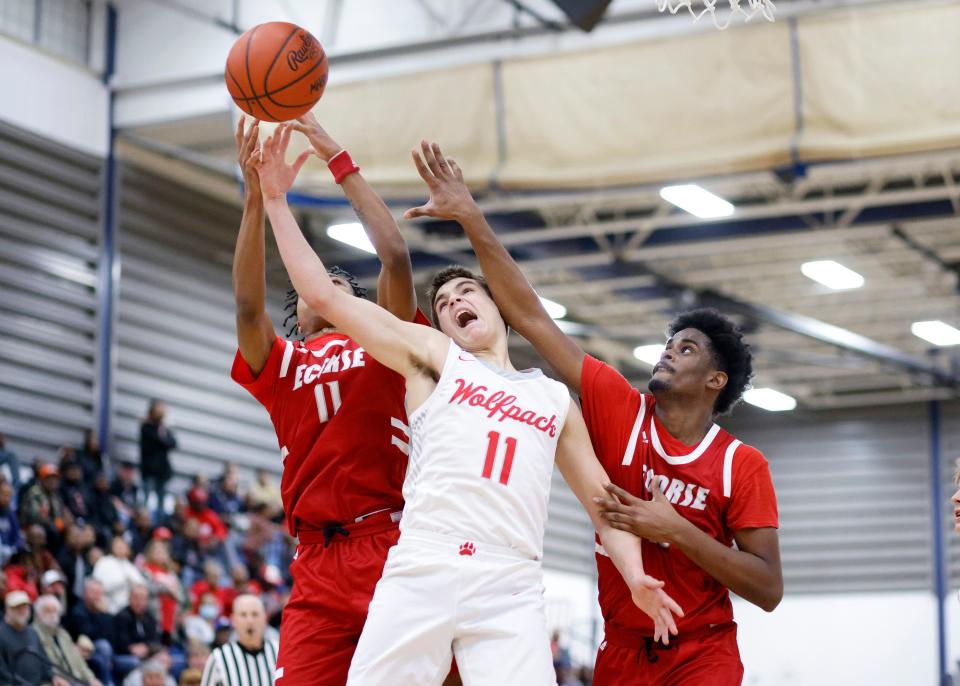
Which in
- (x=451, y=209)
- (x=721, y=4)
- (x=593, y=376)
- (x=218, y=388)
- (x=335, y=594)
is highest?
(x=721, y=4)

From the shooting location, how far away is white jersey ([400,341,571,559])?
17.1 ft

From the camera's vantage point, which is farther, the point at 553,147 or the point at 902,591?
the point at 902,591

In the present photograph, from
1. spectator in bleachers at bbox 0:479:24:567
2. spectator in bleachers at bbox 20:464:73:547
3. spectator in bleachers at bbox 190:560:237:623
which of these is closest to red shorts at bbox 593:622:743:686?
spectator in bleachers at bbox 0:479:24:567

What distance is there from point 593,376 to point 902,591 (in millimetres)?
27610

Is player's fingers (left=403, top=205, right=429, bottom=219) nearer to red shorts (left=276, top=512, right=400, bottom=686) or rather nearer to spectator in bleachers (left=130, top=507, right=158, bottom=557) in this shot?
red shorts (left=276, top=512, right=400, bottom=686)

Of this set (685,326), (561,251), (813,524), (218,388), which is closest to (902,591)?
(813,524)

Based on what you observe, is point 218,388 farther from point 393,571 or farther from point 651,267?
point 393,571

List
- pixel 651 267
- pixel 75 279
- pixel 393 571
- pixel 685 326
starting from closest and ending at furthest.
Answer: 1. pixel 393 571
2. pixel 685 326
3. pixel 75 279
4. pixel 651 267

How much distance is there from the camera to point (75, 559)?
659 inches

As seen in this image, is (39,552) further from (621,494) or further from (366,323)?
(621,494)

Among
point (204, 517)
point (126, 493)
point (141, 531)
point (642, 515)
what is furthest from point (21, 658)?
point (642, 515)

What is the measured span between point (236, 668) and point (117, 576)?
7843mm

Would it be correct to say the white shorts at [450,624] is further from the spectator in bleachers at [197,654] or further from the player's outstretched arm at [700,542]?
the spectator in bleachers at [197,654]

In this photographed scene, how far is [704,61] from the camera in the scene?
14.4 metres
